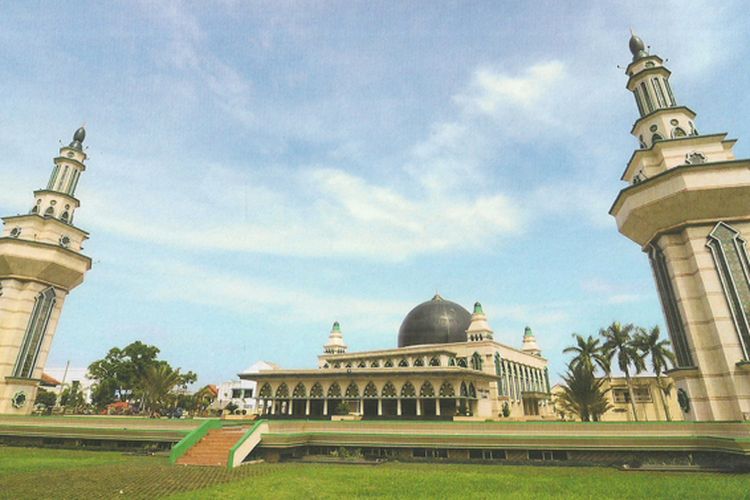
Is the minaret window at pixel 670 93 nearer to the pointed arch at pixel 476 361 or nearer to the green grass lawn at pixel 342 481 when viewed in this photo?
the green grass lawn at pixel 342 481

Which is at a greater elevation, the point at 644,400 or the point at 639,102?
the point at 639,102

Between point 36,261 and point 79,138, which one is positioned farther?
point 79,138

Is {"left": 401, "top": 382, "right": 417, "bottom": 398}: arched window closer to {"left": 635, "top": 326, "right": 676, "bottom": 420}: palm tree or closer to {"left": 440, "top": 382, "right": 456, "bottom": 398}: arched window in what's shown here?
{"left": 440, "top": 382, "right": 456, "bottom": 398}: arched window

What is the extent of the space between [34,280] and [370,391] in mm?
30101

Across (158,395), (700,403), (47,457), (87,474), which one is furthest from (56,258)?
(700,403)

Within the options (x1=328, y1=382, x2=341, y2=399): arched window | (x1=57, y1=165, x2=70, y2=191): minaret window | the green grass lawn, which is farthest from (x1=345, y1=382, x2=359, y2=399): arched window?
(x1=57, y1=165, x2=70, y2=191): minaret window

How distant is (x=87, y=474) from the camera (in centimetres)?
1438

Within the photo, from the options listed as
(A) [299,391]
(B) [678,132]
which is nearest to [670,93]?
(B) [678,132]

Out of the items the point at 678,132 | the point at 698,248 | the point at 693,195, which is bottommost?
the point at 698,248

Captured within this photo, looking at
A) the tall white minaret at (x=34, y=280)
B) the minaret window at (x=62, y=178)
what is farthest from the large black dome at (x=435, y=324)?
the minaret window at (x=62, y=178)

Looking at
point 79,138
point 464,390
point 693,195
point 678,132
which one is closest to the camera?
point 693,195

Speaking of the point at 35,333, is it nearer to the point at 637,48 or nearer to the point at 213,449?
the point at 213,449

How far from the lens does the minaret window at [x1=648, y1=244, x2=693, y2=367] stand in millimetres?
21500

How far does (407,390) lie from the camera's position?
4100 cm
